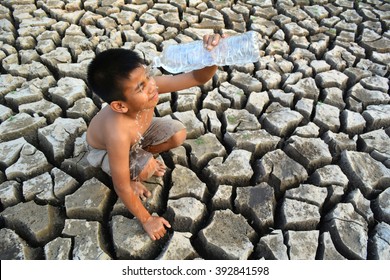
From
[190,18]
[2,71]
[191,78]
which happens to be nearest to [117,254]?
[191,78]

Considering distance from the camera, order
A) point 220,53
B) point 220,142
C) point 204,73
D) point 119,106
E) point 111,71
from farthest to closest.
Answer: point 220,142
point 204,73
point 220,53
point 119,106
point 111,71

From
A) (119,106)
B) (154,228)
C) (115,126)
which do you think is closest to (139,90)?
(119,106)

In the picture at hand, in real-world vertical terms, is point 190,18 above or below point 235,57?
below

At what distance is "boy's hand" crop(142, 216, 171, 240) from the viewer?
6.37 ft

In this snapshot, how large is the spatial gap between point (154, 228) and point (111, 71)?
2.52 ft

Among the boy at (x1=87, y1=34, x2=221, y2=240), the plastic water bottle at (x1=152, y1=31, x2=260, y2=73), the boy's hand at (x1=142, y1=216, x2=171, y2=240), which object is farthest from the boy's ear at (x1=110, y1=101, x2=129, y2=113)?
the boy's hand at (x1=142, y1=216, x2=171, y2=240)

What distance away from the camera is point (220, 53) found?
1930mm

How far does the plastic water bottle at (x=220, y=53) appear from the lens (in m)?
1.93

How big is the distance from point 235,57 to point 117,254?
1107 mm

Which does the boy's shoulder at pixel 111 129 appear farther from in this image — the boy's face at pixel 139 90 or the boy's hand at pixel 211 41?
the boy's hand at pixel 211 41

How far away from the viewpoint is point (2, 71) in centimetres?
307

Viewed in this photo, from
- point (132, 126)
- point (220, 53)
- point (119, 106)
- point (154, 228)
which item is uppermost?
point (220, 53)

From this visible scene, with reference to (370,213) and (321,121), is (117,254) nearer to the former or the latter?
(370,213)

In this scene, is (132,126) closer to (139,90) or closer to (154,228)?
(139,90)
